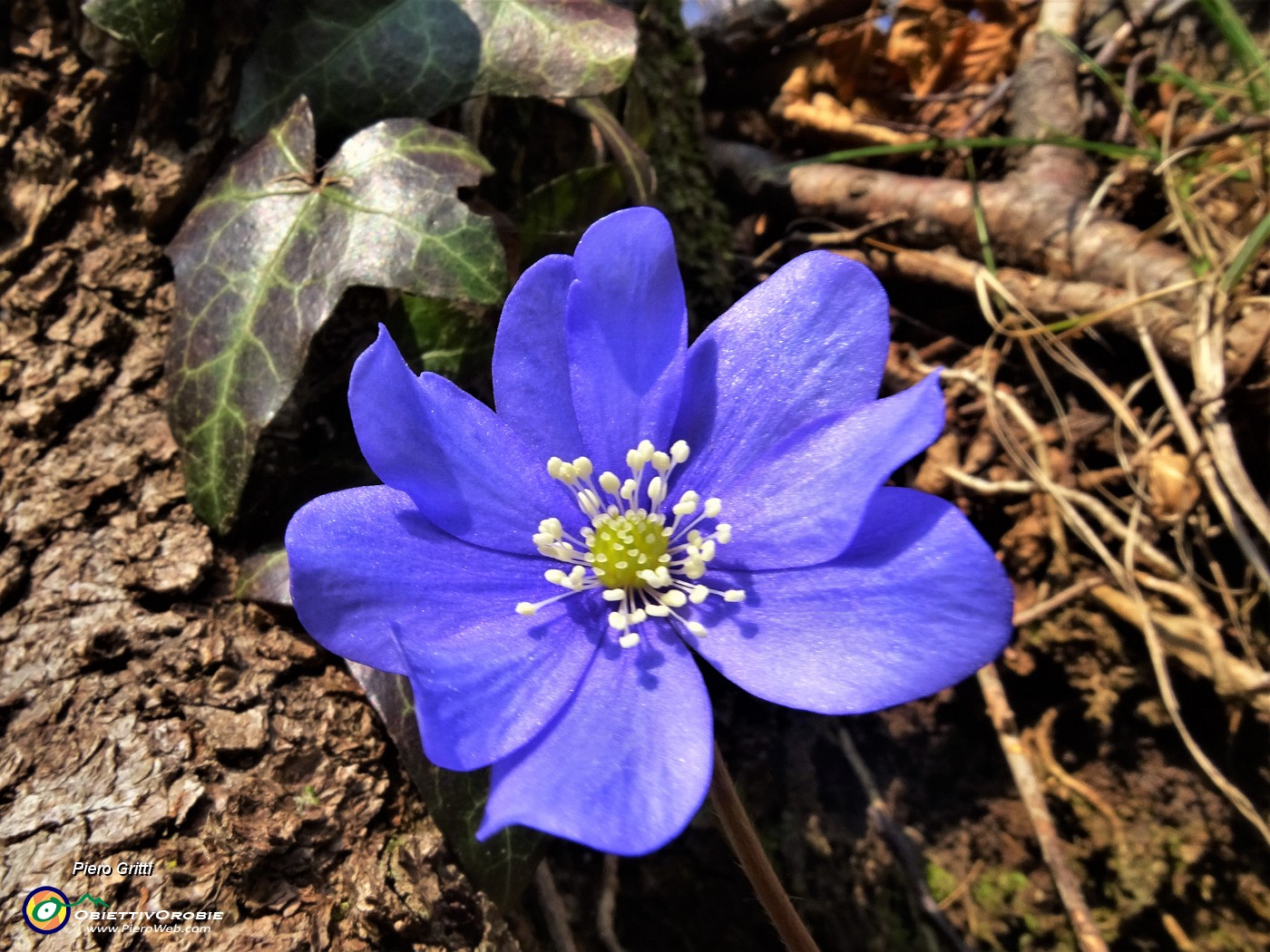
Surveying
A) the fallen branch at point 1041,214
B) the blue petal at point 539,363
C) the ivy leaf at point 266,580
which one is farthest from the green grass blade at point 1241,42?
the ivy leaf at point 266,580

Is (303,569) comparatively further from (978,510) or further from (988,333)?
(988,333)

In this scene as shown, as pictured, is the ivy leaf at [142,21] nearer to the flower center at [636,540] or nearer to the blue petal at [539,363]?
the blue petal at [539,363]

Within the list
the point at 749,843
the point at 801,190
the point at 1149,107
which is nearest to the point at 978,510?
the point at 801,190

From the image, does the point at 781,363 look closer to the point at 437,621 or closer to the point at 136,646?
the point at 437,621

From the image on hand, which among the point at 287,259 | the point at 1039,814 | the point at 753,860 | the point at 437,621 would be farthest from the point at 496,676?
the point at 1039,814

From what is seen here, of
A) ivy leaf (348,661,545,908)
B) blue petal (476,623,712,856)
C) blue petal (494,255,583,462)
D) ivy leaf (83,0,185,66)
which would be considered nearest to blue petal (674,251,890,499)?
blue petal (494,255,583,462)
